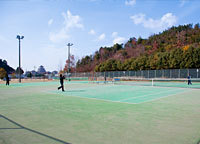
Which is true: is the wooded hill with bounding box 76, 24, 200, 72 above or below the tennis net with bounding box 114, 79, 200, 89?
above

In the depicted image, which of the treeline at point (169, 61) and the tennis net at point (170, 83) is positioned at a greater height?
the treeline at point (169, 61)

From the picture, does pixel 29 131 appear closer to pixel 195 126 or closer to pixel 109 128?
pixel 109 128

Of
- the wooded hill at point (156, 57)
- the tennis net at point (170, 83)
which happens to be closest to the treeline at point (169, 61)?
the wooded hill at point (156, 57)

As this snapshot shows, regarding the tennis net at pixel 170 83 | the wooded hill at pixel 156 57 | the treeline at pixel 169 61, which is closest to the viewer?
the tennis net at pixel 170 83

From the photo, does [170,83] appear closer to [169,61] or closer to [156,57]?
[169,61]

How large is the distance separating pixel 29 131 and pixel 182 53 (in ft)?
110

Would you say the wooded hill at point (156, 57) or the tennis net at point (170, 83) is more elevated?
the wooded hill at point (156, 57)

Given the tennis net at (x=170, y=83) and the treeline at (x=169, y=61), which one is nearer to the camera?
the tennis net at (x=170, y=83)

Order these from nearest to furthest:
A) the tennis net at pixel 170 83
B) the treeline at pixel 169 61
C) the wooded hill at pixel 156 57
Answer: the tennis net at pixel 170 83 → the treeline at pixel 169 61 → the wooded hill at pixel 156 57

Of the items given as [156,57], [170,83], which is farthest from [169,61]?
[170,83]

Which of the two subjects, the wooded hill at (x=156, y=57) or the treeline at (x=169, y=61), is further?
the wooded hill at (x=156, y=57)

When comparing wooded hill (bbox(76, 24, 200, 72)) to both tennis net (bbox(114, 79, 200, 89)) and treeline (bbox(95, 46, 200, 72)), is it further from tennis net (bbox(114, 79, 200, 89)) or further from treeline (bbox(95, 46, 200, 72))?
tennis net (bbox(114, 79, 200, 89))

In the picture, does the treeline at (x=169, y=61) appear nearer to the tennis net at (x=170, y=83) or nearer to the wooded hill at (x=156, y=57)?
the wooded hill at (x=156, y=57)

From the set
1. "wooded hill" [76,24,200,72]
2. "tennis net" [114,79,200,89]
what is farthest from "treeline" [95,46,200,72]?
"tennis net" [114,79,200,89]
